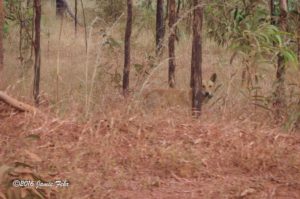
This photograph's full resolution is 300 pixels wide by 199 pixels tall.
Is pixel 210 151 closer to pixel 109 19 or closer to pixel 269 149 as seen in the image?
pixel 269 149

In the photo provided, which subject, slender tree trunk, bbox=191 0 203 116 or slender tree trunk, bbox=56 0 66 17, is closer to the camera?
slender tree trunk, bbox=191 0 203 116

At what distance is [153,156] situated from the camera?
3297 millimetres

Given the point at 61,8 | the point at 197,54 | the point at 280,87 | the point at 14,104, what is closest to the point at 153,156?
the point at 14,104

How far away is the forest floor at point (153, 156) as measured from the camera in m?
2.93

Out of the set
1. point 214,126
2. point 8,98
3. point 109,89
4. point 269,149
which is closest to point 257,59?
point 214,126

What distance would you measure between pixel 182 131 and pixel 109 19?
33.2ft

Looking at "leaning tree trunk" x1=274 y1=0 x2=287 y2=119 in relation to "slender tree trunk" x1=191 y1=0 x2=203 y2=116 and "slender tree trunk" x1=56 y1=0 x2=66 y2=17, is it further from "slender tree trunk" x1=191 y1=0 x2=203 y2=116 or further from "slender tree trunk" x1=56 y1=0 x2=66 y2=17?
"slender tree trunk" x1=56 y1=0 x2=66 y2=17

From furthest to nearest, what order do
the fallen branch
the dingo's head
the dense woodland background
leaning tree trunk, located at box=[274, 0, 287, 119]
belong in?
the dingo's head → leaning tree trunk, located at box=[274, 0, 287, 119] → the fallen branch → the dense woodland background

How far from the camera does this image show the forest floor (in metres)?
2.93

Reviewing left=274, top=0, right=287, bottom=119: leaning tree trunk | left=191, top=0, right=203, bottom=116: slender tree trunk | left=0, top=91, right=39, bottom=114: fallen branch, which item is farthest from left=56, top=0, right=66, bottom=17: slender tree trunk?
left=0, top=91, right=39, bottom=114: fallen branch

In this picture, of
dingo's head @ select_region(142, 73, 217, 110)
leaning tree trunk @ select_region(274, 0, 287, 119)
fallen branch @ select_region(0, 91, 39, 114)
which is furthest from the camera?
dingo's head @ select_region(142, 73, 217, 110)

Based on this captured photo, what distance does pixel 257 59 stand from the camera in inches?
184

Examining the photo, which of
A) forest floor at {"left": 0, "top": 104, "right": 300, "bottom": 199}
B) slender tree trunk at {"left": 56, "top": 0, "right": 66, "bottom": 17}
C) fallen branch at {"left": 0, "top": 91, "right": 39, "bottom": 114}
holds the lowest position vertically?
forest floor at {"left": 0, "top": 104, "right": 300, "bottom": 199}

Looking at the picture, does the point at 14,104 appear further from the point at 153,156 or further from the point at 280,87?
the point at 280,87
